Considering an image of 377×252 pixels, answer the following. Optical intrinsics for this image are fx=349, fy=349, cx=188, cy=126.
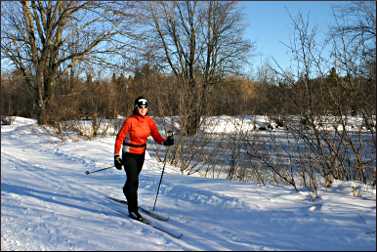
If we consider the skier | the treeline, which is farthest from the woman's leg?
the treeline

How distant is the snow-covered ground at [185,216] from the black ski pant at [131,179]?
0.79 ft

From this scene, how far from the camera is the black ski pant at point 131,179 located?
5.25m

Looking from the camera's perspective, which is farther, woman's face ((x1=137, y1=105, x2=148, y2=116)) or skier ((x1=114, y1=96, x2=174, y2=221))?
woman's face ((x1=137, y1=105, x2=148, y2=116))

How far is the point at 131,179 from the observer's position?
17.6ft

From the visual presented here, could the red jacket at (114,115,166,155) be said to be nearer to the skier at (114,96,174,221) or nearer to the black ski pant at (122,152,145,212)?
the skier at (114,96,174,221)

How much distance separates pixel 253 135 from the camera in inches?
366

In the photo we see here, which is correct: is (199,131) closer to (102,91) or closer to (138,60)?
(102,91)

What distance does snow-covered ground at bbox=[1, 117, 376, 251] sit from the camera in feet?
13.7

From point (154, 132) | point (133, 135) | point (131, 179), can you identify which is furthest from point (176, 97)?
point (131, 179)

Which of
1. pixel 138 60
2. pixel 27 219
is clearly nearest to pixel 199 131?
pixel 27 219

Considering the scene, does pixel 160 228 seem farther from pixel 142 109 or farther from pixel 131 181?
pixel 142 109

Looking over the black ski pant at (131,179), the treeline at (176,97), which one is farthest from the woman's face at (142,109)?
the treeline at (176,97)

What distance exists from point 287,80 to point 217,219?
383 centimetres

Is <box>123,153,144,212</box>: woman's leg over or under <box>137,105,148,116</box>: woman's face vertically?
under
